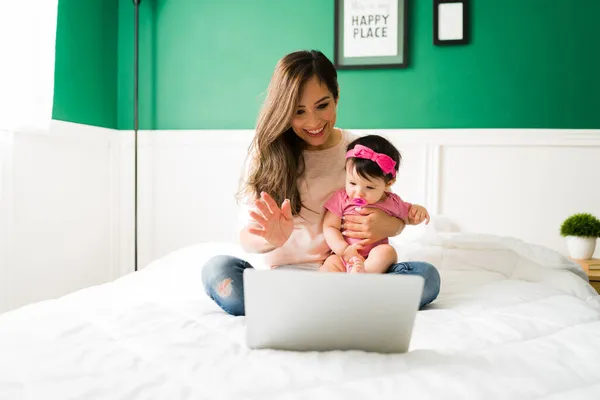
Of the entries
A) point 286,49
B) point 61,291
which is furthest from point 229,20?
point 61,291

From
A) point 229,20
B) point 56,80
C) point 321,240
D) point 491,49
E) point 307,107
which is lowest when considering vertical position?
point 321,240

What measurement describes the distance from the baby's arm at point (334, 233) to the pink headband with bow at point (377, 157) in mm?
182

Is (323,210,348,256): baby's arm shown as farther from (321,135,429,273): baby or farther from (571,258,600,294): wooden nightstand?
(571,258,600,294): wooden nightstand

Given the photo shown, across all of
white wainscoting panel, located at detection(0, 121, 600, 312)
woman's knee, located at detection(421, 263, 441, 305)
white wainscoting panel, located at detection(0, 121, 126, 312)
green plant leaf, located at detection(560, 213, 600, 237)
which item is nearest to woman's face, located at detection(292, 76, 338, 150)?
woman's knee, located at detection(421, 263, 441, 305)

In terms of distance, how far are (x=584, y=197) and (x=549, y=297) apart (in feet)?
4.05

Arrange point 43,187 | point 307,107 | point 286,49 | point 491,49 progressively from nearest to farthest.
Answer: point 307,107 < point 43,187 < point 491,49 < point 286,49

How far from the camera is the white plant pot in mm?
2250

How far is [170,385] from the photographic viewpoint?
0.79m

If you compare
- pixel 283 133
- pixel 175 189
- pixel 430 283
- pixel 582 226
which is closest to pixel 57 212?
pixel 175 189

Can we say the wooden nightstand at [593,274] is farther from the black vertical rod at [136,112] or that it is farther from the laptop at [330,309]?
the black vertical rod at [136,112]

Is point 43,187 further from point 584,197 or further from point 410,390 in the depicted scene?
point 584,197

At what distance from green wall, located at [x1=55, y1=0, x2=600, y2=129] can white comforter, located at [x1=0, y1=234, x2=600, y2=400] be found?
51.1 inches

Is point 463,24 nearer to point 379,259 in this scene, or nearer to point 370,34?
point 370,34

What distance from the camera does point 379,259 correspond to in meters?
1.39
